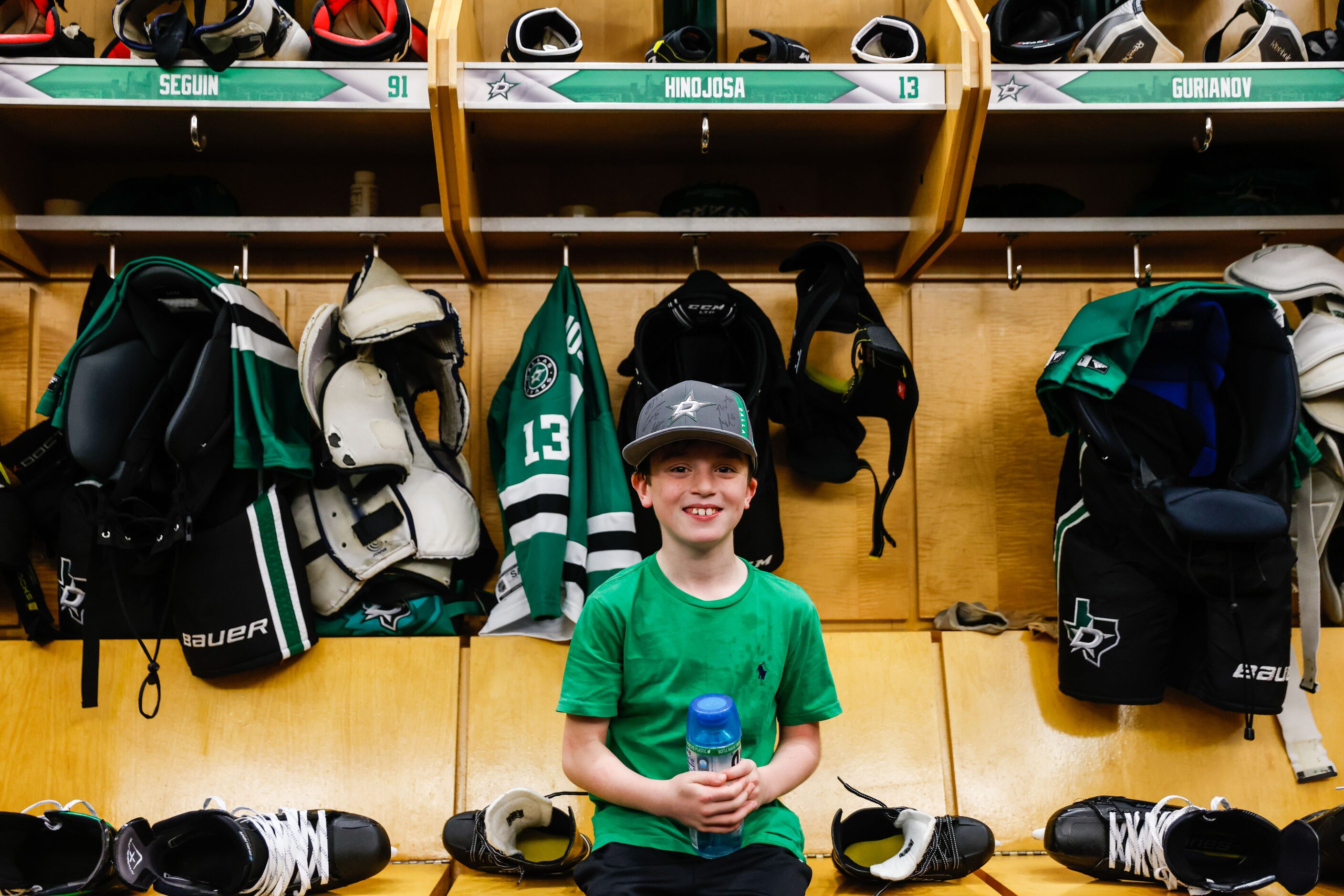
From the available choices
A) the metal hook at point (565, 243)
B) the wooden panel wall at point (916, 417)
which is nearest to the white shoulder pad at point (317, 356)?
the wooden panel wall at point (916, 417)

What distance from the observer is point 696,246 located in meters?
2.43

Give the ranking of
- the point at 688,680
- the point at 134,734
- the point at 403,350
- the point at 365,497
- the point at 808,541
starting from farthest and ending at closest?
the point at 808,541
the point at 403,350
the point at 365,497
the point at 134,734
the point at 688,680

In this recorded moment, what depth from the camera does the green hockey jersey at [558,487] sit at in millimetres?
2105

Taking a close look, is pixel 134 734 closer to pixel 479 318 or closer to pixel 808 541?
pixel 479 318

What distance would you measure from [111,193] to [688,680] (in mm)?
2035

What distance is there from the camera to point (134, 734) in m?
2.02

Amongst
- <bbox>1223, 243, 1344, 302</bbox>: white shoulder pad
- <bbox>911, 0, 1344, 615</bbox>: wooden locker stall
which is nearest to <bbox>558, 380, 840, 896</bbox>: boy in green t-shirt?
<bbox>911, 0, 1344, 615</bbox>: wooden locker stall

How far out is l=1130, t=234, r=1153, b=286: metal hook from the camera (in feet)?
7.89

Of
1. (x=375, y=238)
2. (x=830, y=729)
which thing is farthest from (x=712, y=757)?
(x=375, y=238)

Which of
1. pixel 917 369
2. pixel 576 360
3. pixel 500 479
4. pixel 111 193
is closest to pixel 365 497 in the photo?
pixel 500 479

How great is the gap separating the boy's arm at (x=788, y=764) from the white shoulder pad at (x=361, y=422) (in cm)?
113

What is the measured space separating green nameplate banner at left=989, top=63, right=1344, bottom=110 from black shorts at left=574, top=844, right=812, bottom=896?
1749 millimetres

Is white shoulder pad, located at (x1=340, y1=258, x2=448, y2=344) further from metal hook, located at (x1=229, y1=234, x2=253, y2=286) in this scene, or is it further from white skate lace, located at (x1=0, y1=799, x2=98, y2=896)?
white skate lace, located at (x1=0, y1=799, x2=98, y2=896)

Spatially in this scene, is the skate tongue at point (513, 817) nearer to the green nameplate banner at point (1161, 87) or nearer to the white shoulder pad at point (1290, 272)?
the green nameplate banner at point (1161, 87)
